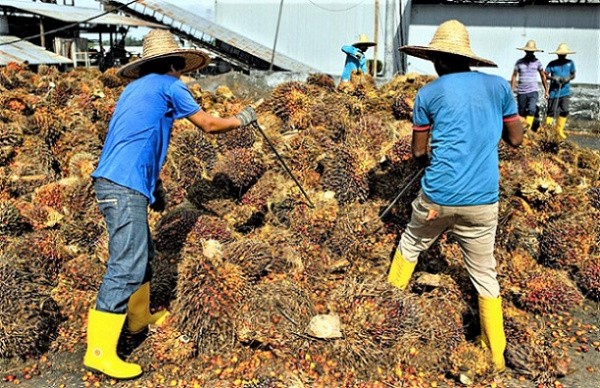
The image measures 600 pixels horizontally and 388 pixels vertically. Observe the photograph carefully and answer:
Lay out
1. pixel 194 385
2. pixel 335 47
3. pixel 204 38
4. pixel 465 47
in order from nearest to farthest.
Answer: pixel 194 385 < pixel 465 47 < pixel 335 47 < pixel 204 38

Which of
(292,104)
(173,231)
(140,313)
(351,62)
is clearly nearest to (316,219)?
(173,231)

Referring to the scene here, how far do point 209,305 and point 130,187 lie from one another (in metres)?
0.85

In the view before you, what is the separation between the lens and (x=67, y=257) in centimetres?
397

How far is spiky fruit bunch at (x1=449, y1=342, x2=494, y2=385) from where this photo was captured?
9.85ft

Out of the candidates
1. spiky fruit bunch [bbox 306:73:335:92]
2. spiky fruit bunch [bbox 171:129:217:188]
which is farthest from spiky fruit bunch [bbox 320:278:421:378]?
spiky fruit bunch [bbox 306:73:335:92]

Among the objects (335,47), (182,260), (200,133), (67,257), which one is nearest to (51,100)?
(200,133)

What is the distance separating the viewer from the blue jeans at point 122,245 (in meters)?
3.00

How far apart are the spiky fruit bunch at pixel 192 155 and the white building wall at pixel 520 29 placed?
51.0 ft

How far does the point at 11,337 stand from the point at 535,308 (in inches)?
137

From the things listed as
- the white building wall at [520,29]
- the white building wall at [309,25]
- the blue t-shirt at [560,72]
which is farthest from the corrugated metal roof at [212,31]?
the blue t-shirt at [560,72]

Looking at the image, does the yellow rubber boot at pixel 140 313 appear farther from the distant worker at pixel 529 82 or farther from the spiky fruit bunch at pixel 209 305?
the distant worker at pixel 529 82

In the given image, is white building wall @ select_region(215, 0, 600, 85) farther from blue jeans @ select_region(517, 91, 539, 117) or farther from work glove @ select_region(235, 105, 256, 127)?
work glove @ select_region(235, 105, 256, 127)

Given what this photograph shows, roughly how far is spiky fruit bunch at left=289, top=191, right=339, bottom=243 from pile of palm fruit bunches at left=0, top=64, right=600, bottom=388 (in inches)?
0.7

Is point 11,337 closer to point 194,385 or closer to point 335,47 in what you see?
point 194,385
